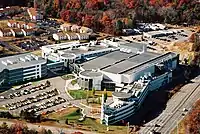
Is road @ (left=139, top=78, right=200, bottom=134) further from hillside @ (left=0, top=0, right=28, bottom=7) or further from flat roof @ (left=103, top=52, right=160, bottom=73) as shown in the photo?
hillside @ (left=0, top=0, right=28, bottom=7)

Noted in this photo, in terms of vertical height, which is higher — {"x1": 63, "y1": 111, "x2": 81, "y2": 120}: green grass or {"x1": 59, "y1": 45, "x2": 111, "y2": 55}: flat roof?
{"x1": 59, "y1": 45, "x2": 111, "y2": 55}: flat roof

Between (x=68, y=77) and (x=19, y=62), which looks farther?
(x=68, y=77)

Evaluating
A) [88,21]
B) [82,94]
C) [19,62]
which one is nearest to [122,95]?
[82,94]

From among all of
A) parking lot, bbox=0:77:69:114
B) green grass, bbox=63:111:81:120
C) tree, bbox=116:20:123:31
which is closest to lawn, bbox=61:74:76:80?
parking lot, bbox=0:77:69:114

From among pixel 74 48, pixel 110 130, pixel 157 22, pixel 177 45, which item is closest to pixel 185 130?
pixel 110 130

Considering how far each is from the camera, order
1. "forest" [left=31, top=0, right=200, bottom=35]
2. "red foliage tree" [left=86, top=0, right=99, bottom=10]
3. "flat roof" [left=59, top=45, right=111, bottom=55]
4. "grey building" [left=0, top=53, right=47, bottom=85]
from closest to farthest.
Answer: "grey building" [left=0, top=53, right=47, bottom=85]
"flat roof" [left=59, top=45, right=111, bottom=55]
"forest" [left=31, top=0, right=200, bottom=35]
"red foliage tree" [left=86, top=0, right=99, bottom=10]

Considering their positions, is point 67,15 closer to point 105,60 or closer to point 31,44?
point 31,44

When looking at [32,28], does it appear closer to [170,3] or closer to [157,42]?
[157,42]
